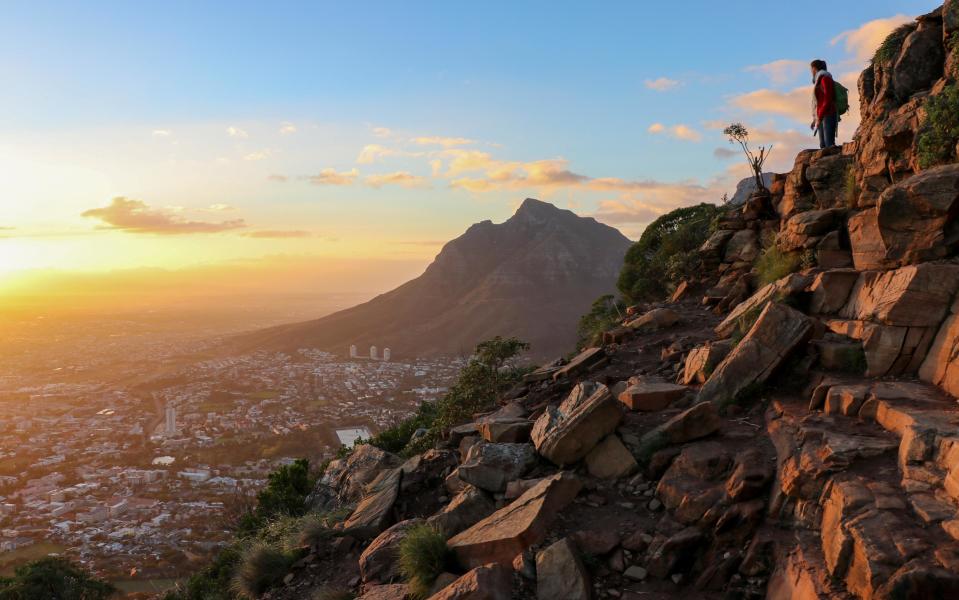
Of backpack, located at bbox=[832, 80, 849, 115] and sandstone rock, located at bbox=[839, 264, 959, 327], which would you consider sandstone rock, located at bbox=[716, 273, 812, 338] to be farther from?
backpack, located at bbox=[832, 80, 849, 115]

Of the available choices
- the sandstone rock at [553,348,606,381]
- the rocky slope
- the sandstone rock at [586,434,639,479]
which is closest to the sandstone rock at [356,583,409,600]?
the rocky slope

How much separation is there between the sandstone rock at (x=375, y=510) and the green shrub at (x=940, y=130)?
42.3 ft

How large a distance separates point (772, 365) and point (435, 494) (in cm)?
728

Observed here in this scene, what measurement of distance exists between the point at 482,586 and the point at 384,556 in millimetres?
3249

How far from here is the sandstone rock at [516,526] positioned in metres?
7.98

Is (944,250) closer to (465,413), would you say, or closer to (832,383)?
(832,383)

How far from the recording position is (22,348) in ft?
476

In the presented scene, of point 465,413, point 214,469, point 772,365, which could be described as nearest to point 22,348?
point 214,469

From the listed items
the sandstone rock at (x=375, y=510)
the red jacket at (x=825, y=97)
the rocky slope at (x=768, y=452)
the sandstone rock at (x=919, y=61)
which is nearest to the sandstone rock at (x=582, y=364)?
the rocky slope at (x=768, y=452)

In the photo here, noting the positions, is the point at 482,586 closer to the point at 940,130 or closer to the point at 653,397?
the point at 653,397

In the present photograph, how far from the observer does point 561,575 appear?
722cm

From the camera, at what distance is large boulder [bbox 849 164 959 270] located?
885 cm

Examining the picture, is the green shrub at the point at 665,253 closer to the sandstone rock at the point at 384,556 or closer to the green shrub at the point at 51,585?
the sandstone rock at the point at 384,556

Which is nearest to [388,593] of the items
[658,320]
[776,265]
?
[658,320]
